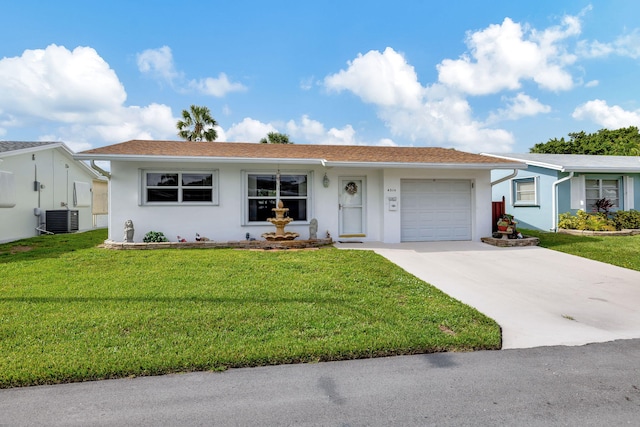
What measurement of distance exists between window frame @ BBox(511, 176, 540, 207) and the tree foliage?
77.0ft

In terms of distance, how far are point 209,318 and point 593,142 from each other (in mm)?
42250

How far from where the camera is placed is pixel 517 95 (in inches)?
717

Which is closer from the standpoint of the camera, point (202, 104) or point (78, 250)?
point (78, 250)

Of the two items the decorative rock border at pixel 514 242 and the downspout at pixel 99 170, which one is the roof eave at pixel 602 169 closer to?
the decorative rock border at pixel 514 242

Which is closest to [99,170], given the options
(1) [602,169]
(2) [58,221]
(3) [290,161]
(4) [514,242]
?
(3) [290,161]

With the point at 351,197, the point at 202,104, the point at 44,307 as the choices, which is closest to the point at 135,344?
the point at 44,307

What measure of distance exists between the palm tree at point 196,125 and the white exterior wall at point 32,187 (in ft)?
31.1

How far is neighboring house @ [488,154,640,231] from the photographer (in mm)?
13812

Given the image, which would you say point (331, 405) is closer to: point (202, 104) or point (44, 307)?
point (44, 307)

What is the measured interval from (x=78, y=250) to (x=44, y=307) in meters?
5.33

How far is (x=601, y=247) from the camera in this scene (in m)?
10.1

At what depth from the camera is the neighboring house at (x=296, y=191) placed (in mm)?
10203

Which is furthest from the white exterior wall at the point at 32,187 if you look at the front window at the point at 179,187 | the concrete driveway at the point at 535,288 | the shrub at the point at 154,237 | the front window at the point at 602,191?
the front window at the point at 602,191

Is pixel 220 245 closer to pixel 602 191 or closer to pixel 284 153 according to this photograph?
pixel 284 153
